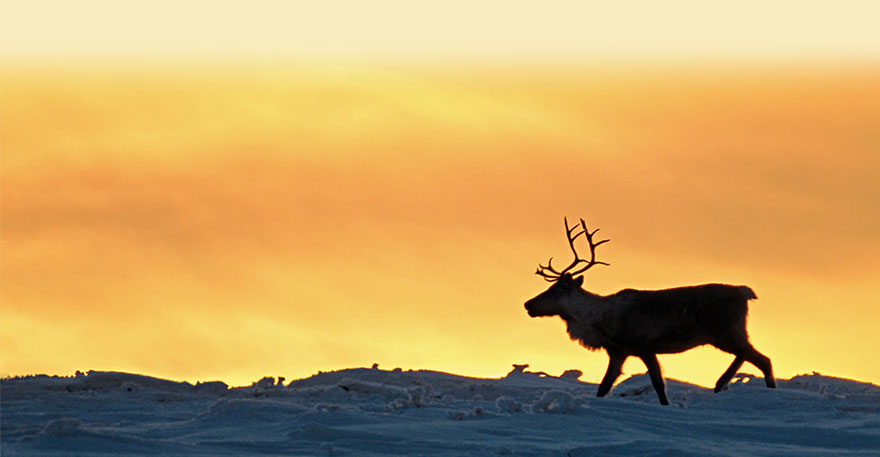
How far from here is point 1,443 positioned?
27.4 ft

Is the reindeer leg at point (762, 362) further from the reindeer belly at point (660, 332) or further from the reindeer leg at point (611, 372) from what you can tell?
the reindeer leg at point (611, 372)

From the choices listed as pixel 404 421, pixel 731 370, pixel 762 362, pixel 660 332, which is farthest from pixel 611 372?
pixel 404 421

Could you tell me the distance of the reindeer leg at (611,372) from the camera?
48.7 ft

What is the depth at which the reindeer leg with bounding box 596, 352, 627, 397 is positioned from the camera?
585 inches

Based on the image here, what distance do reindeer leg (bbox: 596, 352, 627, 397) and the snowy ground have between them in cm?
117

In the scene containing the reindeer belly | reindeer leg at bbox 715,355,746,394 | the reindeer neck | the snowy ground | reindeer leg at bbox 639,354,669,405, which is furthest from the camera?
the reindeer neck

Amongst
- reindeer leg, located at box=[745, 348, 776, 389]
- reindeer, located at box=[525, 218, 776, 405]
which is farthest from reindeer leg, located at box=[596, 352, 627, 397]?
reindeer leg, located at box=[745, 348, 776, 389]

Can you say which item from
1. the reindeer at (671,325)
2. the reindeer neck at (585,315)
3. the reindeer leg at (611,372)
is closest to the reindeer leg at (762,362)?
the reindeer at (671,325)

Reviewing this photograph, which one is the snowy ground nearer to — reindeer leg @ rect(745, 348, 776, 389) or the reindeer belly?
the reindeer belly

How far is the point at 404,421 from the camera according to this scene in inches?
390

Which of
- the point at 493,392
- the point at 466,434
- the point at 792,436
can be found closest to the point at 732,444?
the point at 792,436

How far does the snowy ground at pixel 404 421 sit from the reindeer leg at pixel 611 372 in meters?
1.17

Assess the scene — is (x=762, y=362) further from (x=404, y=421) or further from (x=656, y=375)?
(x=404, y=421)

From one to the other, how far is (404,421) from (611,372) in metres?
5.68
